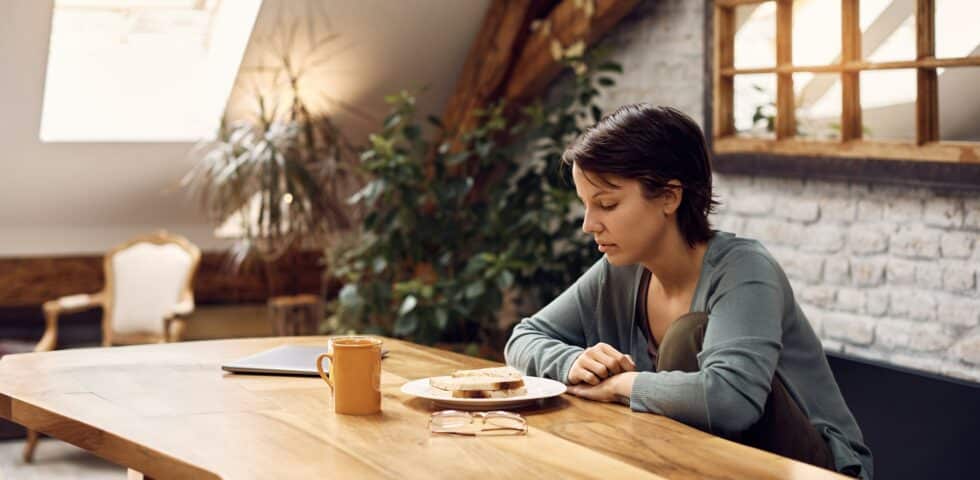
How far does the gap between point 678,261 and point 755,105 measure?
1.99 m

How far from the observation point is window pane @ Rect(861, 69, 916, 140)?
3568mm

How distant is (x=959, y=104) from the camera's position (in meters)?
3.40

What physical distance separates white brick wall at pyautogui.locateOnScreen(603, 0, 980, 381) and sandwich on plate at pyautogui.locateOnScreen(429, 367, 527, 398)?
174 centimetres

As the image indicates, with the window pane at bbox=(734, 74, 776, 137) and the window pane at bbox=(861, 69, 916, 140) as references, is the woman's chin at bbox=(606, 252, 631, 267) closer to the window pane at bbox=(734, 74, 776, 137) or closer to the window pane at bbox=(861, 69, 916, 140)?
the window pane at bbox=(861, 69, 916, 140)

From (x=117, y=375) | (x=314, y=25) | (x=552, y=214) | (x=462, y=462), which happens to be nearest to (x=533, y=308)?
(x=552, y=214)

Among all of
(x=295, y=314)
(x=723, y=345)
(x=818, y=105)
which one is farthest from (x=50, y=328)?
(x=723, y=345)

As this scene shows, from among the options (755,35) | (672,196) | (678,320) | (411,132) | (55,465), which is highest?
Result: (755,35)

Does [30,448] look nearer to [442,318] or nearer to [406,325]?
[406,325]

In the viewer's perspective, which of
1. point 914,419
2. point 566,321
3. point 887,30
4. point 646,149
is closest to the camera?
point 646,149

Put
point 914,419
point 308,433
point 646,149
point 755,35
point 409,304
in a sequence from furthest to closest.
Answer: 1. point 409,304
2. point 755,35
3. point 914,419
4. point 646,149
5. point 308,433

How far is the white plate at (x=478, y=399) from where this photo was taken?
2.04 m

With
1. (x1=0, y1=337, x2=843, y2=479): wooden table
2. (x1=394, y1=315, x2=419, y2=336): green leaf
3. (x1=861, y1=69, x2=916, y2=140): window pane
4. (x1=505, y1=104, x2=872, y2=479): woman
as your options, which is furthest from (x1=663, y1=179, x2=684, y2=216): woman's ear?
(x1=394, y1=315, x2=419, y2=336): green leaf

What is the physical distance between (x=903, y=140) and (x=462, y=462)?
2286 millimetres

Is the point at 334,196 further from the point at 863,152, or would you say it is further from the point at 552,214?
the point at 863,152
